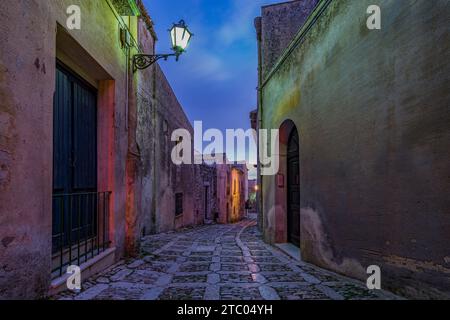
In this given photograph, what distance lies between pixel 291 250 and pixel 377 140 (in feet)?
11.2

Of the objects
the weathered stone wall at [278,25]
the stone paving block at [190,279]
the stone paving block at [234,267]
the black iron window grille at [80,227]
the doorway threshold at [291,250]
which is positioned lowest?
the doorway threshold at [291,250]

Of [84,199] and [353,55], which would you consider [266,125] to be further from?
[84,199]

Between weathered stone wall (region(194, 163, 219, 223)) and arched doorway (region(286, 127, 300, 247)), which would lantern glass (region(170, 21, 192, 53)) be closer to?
arched doorway (region(286, 127, 300, 247))

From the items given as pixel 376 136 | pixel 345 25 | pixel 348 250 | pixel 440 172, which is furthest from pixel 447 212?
pixel 345 25

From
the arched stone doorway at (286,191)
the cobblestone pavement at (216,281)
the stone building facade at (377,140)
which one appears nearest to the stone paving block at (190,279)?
the cobblestone pavement at (216,281)

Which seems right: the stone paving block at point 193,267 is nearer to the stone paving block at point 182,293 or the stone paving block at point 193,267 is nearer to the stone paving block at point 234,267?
the stone paving block at point 234,267

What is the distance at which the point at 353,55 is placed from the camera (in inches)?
156

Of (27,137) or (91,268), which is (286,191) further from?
(27,137)

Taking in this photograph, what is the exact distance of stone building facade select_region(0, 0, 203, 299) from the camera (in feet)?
7.81

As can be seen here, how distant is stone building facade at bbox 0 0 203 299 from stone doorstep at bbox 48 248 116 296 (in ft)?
0.05

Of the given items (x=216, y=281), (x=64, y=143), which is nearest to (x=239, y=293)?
(x=216, y=281)

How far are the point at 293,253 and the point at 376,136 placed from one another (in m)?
3.17

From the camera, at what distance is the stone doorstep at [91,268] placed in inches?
118

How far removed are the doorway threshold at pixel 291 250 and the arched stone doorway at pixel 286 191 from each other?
6.6 inches
